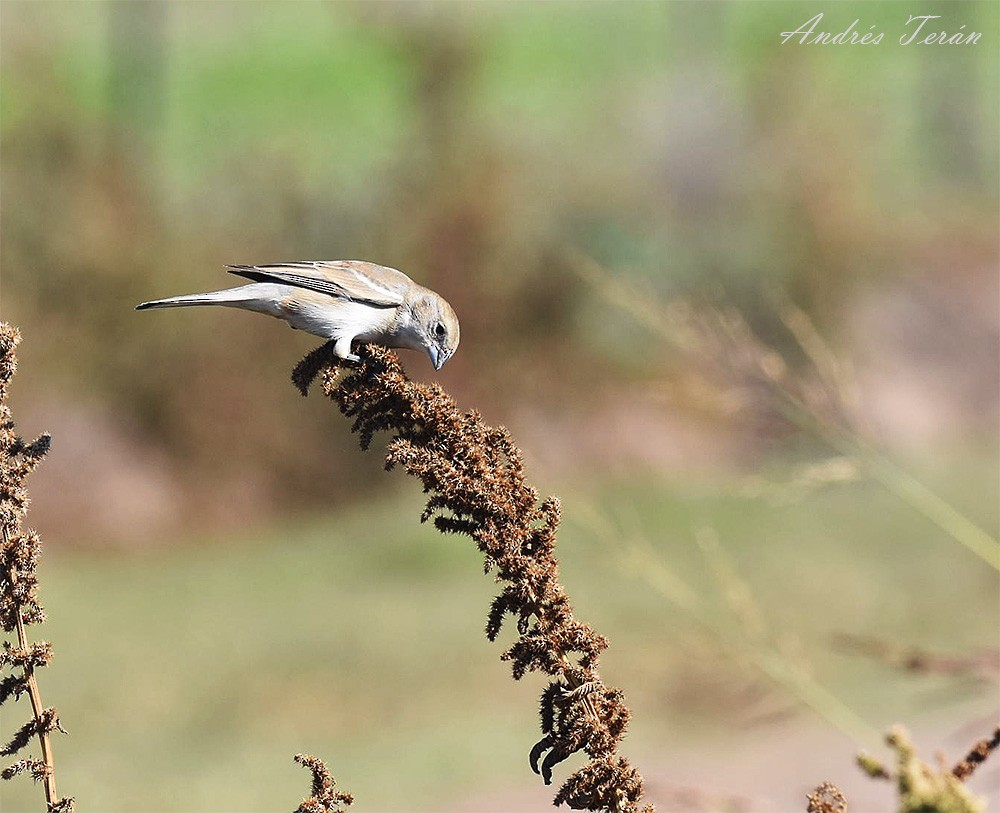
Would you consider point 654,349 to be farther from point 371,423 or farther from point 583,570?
point 371,423

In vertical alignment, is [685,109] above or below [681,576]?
above

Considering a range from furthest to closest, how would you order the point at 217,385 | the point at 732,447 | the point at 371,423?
the point at 732,447 → the point at 217,385 → the point at 371,423

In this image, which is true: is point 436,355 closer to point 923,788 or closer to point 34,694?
point 34,694

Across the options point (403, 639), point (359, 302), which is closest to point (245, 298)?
point (359, 302)

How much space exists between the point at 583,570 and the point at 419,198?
1.42 m

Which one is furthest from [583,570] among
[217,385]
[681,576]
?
[217,385]

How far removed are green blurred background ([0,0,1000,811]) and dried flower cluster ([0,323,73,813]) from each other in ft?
6.99

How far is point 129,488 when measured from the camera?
4.46 m

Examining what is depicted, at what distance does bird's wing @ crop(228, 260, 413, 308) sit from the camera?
144 centimetres

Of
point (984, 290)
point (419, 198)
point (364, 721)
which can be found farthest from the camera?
point (984, 290)

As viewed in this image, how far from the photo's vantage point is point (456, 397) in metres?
4.27

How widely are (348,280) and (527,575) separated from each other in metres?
0.76

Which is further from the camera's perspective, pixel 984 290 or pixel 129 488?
pixel 984 290

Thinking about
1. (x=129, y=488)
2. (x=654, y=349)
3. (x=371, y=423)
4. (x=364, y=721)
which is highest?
(x=654, y=349)
